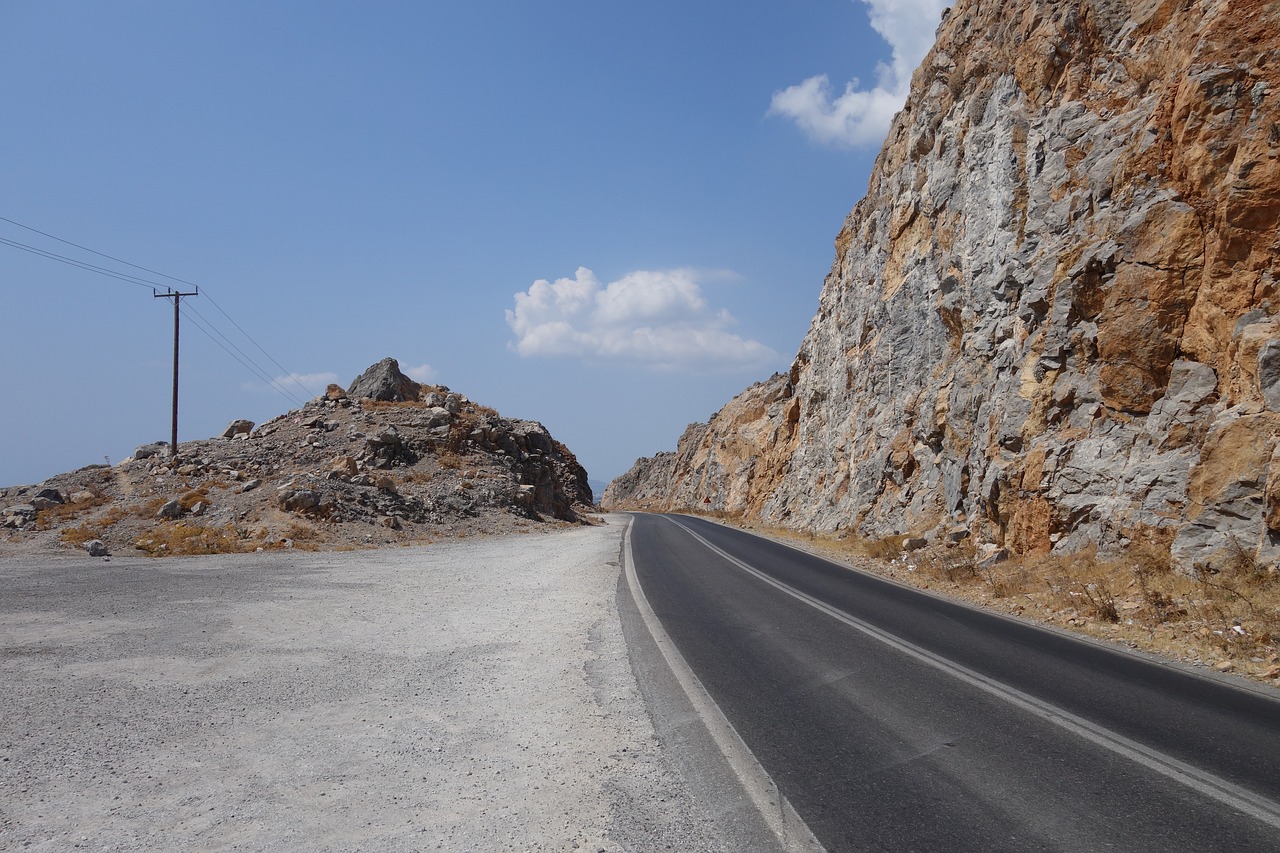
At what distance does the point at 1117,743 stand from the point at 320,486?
24327 mm

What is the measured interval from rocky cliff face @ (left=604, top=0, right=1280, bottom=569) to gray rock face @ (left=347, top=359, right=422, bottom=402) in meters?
26.4

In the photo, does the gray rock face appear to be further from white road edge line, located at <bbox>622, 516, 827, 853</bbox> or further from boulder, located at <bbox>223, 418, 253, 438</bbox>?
white road edge line, located at <bbox>622, 516, 827, 853</bbox>

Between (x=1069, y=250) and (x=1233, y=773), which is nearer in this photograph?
(x=1233, y=773)

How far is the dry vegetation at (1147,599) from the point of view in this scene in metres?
8.39

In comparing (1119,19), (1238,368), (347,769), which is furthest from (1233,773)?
(1119,19)

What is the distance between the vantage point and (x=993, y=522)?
18125mm

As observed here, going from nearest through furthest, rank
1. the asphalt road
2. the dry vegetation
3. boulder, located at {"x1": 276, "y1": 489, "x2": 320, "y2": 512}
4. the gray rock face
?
the asphalt road
the dry vegetation
boulder, located at {"x1": 276, "y1": 489, "x2": 320, "y2": 512}
the gray rock face

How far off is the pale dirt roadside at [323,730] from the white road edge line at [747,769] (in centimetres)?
38

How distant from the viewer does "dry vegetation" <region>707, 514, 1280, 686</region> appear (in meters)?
8.39

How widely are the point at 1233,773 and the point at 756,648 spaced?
4.40m

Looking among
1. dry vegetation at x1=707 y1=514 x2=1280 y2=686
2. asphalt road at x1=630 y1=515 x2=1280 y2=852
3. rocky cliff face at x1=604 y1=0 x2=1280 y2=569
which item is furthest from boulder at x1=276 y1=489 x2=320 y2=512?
rocky cliff face at x1=604 y1=0 x2=1280 y2=569

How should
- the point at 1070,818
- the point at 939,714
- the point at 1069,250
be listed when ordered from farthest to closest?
1. the point at 1069,250
2. the point at 939,714
3. the point at 1070,818

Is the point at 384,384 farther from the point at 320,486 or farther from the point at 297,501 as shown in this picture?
the point at 297,501

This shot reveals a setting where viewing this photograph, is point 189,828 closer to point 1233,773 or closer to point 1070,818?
point 1070,818
